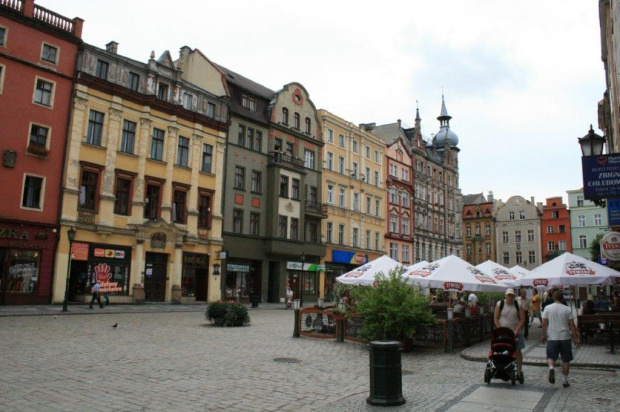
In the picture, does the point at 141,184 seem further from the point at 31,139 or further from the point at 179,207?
the point at 31,139

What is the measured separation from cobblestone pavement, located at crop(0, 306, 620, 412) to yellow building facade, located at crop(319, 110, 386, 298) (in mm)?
34770

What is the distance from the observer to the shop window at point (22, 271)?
27.0 metres

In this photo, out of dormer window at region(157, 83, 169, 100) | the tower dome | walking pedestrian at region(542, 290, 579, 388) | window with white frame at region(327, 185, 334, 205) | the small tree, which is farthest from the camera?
the tower dome

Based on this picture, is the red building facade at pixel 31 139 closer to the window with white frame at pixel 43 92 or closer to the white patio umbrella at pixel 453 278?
the window with white frame at pixel 43 92

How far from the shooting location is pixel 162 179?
115 ft

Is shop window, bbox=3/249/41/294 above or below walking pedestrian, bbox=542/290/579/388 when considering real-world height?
above

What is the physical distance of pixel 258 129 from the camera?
43375 millimetres

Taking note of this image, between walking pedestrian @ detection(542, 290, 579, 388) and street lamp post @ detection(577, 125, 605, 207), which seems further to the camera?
street lamp post @ detection(577, 125, 605, 207)

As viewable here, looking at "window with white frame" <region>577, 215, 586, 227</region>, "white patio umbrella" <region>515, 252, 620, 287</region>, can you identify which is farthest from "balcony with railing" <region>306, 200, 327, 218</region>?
"window with white frame" <region>577, 215, 586, 227</region>

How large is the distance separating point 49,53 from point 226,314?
19815mm

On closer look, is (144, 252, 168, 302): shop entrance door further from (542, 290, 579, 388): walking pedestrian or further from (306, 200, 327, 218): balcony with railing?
(542, 290, 579, 388): walking pedestrian

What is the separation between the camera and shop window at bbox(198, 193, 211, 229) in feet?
124

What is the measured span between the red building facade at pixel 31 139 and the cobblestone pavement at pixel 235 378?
44.8 feet

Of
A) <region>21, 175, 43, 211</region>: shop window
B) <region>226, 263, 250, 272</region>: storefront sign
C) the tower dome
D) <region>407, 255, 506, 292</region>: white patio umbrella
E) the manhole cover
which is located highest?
the tower dome
